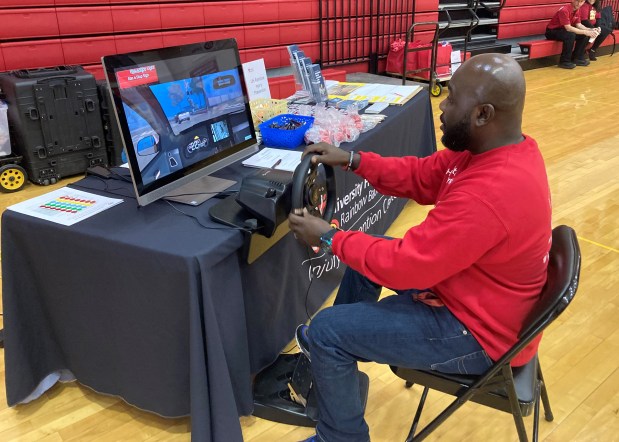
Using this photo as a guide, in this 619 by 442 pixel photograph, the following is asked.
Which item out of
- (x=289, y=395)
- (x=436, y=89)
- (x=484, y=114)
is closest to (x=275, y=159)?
(x=289, y=395)

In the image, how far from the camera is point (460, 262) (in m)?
1.20

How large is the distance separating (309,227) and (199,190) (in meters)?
0.55

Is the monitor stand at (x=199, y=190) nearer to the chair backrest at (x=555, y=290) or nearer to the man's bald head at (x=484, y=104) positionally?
the man's bald head at (x=484, y=104)

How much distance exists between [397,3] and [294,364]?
6160mm

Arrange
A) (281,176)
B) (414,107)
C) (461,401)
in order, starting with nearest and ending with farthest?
(461,401)
(281,176)
(414,107)

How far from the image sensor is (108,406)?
6.14ft

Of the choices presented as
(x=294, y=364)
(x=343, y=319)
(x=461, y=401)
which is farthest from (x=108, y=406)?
(x=461, y=401)

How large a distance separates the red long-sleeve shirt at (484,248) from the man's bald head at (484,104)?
39 millimetres

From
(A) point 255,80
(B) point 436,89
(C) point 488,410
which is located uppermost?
(A) point 255,80

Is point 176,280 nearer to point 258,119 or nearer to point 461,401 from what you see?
point 461,401

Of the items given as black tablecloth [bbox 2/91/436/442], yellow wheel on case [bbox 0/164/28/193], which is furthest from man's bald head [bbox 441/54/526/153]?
yellow wheel on case [bbox 0/164/28/193]

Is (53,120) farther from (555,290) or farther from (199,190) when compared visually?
(555,290)

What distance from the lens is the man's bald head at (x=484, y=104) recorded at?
47.0 inches

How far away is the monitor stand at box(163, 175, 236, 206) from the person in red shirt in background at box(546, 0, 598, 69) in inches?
334
